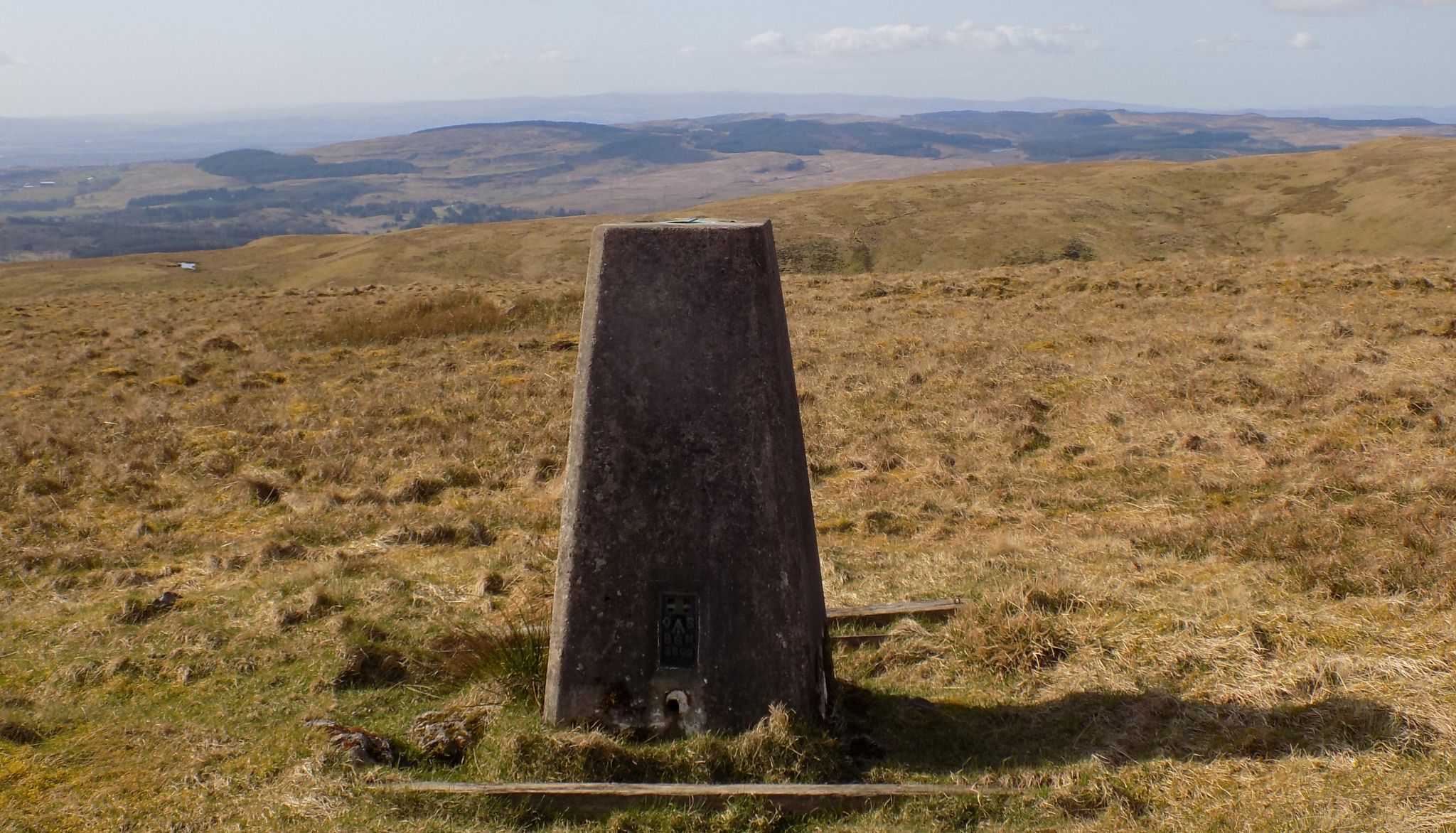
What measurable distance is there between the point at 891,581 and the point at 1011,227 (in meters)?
68.3

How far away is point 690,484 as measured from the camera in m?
5.39

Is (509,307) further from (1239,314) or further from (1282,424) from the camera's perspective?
(1282,424)

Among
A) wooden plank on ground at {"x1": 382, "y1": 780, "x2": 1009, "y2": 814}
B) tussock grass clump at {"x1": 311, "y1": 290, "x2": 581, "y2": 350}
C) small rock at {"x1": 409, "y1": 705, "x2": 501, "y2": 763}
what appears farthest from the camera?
tussock grass clump at {"x1": 311, "y1": 290, "x2": 581, "y2": 350}

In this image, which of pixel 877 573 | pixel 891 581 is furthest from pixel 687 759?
pixel 877 573

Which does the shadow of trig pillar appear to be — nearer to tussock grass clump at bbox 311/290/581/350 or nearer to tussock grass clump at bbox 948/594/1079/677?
tussock grass clump at bbox 948/594/1079/677

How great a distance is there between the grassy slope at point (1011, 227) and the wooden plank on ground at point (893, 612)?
6000cm

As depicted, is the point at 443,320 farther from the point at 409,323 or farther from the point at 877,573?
the point at 877,573

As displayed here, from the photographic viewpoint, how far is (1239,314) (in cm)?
1889

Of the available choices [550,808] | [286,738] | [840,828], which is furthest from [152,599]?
[840,828]

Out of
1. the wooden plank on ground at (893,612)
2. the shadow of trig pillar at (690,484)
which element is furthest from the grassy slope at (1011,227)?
the shadow of trig pillar at (690,484)

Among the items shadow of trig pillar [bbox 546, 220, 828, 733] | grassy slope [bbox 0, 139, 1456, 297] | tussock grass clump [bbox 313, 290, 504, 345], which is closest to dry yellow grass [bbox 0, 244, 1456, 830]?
shadow of trig pillar [bbox 546, 220, 828, 733]

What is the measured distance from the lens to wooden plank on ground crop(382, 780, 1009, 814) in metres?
4.99

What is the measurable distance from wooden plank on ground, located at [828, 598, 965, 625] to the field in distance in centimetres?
15

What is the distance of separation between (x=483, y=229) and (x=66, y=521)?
78720mm
